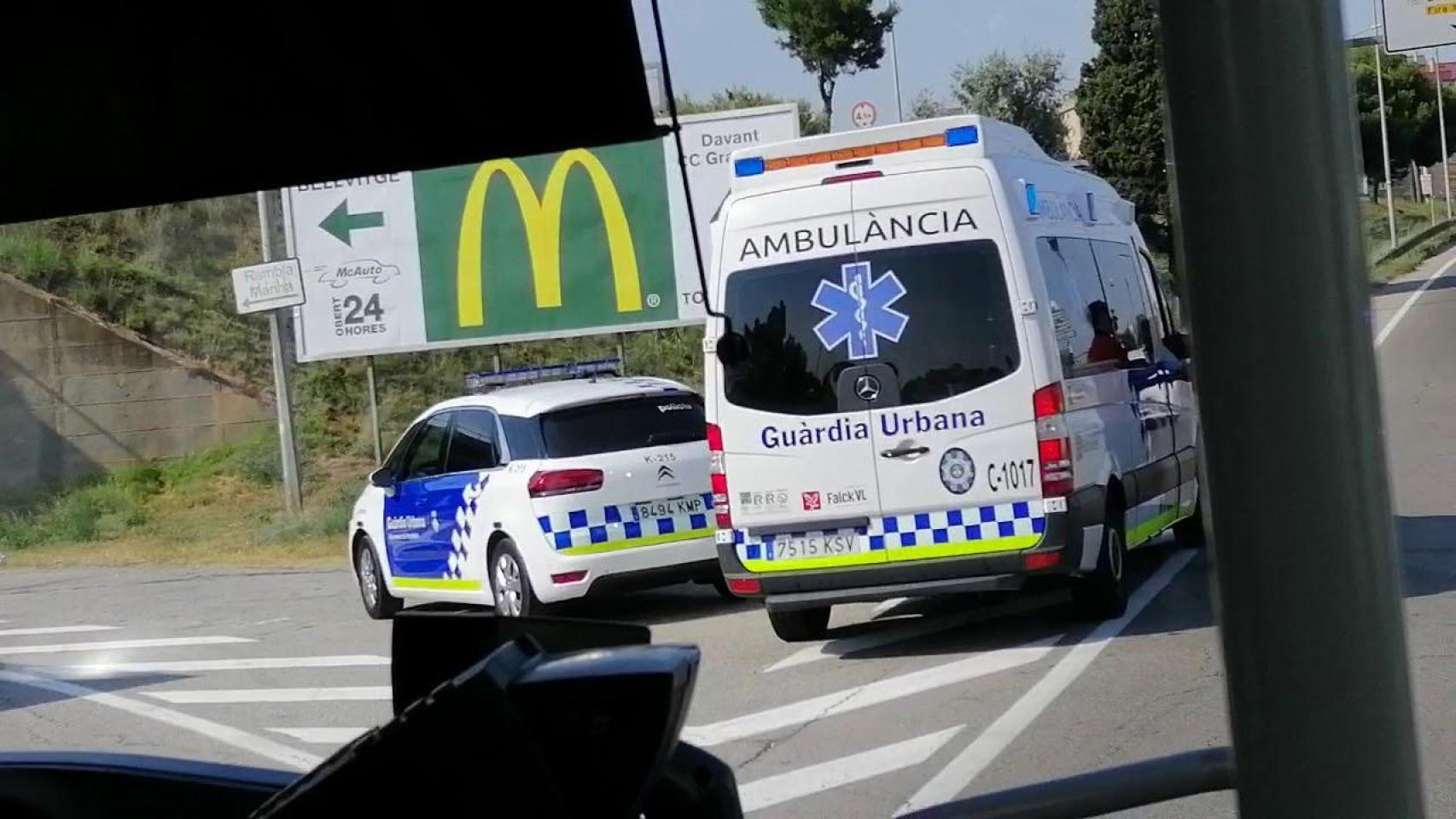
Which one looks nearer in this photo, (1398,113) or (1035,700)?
(1398,113)

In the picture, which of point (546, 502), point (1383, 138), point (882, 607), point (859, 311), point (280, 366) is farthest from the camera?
point (546, 502)

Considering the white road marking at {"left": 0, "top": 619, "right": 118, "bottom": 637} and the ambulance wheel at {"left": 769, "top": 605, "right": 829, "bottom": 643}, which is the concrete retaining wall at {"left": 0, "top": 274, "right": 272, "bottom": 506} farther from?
the ambulance wheel at {"left": 769, "top": 605, "right": 829, "bottom": 643}

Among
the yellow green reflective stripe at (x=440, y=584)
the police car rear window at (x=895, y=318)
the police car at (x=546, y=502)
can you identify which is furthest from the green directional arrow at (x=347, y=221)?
the yellow green reflective stripe at (x=440, y=584)

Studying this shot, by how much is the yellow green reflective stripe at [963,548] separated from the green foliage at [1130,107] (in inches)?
239

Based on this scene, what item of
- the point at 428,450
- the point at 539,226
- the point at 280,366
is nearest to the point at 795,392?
the point at 428,450

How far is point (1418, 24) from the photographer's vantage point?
5.94 feet

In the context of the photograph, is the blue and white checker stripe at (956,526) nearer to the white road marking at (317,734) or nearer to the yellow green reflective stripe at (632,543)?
the yellow green reflective stripe at (632,543)

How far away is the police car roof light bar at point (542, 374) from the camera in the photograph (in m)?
6.36

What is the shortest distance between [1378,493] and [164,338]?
1978mm

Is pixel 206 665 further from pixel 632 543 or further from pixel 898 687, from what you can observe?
pixel 632 543

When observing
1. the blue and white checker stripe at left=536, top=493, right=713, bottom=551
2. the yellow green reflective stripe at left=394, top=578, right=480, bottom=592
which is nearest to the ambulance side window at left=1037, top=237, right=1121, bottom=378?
the blue and white checker stripe at left=536, top=493, right=713, bottom=551

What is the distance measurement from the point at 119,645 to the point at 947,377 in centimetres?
377

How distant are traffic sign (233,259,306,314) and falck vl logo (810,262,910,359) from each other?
4.87 metres

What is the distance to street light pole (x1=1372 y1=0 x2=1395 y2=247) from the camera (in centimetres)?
159
